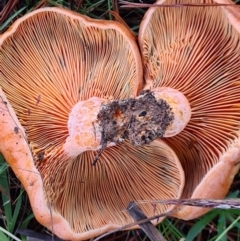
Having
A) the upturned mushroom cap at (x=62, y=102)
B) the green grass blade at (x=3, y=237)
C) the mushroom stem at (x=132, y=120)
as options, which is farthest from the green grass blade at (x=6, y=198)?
the mushroom stem at (x=132, y=120)

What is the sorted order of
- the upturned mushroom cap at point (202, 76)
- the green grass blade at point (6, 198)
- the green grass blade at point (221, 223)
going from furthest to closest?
1. the green grass blade at point (6, 198)
2. the green grass blade at point (221, 223)
3. the upturned mushroom cap at point (202, 76)

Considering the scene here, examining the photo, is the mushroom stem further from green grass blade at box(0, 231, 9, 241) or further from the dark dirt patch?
green grass blade at box(0, 231, 9, 241)

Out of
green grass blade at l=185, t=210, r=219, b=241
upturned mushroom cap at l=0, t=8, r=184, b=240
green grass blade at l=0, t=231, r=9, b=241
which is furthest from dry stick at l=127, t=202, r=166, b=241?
green grass blade at l=0, t=231, r=9, b=241

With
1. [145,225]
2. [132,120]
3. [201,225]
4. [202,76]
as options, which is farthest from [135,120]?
[201,225]

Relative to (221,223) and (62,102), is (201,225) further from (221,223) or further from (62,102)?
(62,102)

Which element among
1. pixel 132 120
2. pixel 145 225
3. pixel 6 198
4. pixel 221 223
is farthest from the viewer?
pixel 6 198

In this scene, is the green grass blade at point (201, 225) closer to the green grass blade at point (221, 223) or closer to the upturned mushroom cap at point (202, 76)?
the green grass blade at point (221, 223)

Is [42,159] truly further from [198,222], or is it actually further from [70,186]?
[198,222]

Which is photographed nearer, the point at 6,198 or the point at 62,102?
the point at 62,102
